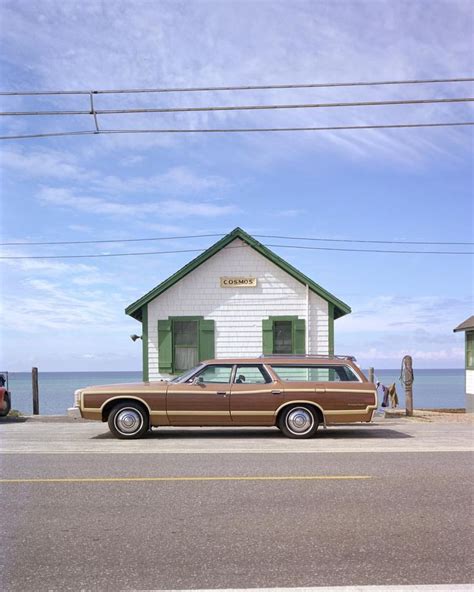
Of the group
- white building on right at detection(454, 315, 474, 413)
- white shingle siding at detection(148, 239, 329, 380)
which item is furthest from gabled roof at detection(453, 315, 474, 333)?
white shingle siding at detection(148, 239, 329, 380)

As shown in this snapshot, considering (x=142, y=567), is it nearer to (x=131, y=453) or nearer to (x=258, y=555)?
(x=258, y=555)

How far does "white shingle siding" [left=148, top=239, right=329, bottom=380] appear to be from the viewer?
70.0 ft

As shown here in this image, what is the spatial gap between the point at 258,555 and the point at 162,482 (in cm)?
309

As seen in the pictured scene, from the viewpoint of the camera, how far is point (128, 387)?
43.2ft

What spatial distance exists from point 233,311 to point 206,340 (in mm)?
1305

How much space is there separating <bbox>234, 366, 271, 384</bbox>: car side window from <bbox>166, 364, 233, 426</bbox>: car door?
1.14 ft

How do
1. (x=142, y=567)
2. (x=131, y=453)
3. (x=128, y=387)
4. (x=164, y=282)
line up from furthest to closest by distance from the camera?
(x=164, y=282) → (x=128, y=387) → (x=131, y=453) → (x=142, y=567)

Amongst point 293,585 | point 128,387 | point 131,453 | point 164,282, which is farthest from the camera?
point 164,282

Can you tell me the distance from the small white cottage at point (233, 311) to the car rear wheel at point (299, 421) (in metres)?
8.10

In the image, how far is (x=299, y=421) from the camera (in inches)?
514

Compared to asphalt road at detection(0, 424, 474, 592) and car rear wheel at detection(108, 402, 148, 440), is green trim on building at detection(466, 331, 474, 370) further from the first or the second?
asphalt road at detection(0, 424, 474, 592)

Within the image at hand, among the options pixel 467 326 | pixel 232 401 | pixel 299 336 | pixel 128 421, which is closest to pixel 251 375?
pixel 232 401

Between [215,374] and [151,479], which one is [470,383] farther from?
[151,479]

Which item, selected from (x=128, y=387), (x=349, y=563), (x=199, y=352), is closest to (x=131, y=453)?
(x=128, y=387)
